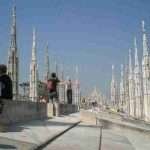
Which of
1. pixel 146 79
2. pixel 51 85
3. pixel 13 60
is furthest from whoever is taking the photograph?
pixel 146 79

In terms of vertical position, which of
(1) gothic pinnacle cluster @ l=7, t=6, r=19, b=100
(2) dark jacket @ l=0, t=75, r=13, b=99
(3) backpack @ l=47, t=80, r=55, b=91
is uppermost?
(1) gothic pinnacle cluster @ l=7, t=6, r=19, b=100

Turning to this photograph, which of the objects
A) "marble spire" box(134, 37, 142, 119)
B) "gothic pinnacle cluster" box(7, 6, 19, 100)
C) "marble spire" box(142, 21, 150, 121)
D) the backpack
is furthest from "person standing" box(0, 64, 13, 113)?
"marble spire" box(134, 37, 142, 119)

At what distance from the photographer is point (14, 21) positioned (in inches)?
1129

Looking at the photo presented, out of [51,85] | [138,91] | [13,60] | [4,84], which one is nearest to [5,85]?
[4,84]

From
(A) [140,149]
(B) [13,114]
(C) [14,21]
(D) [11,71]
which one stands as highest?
(C) [14,21]

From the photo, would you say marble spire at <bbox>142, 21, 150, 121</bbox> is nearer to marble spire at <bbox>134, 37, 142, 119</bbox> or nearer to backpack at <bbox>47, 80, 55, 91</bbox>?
marble spire at <bbox>134, 37, 142, 119</bbox>

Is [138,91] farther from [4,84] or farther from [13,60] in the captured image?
[4,84]

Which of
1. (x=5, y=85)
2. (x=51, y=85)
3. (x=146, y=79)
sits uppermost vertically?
(x=146, y=79)

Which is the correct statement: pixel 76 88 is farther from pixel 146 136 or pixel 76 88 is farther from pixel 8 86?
pixel 8 86

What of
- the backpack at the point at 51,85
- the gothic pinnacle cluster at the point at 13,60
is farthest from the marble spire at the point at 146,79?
the backpack at the point at 51,85

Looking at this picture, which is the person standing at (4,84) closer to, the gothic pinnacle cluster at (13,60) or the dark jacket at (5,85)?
the dark jacket at (5,85)

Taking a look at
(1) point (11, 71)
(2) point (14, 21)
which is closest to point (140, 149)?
(1) point (11, 71)

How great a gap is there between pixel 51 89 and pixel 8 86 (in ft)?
34.3

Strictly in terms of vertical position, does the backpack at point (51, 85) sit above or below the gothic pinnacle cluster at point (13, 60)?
below
